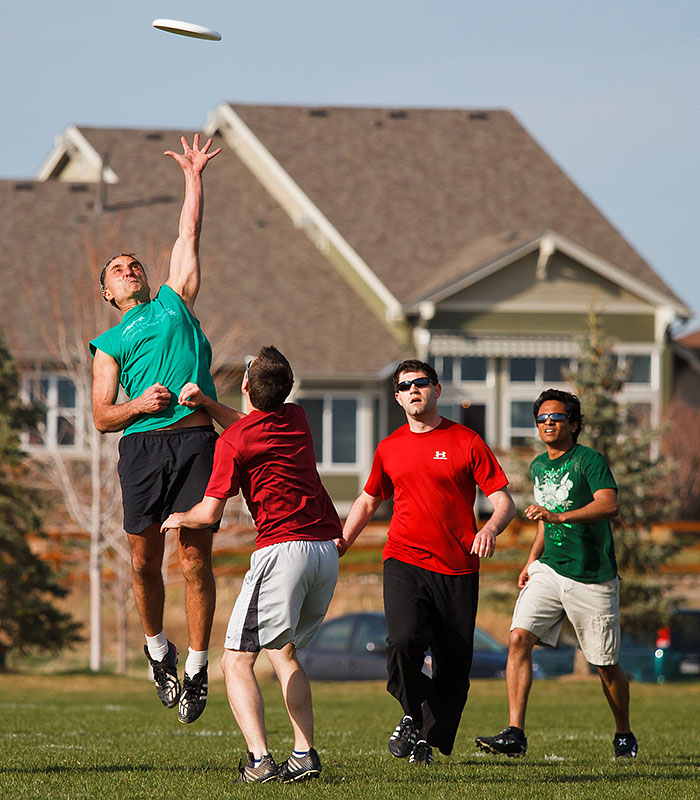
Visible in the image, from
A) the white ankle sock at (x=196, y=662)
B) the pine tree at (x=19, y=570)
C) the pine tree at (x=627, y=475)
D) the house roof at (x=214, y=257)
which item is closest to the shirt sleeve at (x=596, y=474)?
the white ankle sock at (x=196, y=662)

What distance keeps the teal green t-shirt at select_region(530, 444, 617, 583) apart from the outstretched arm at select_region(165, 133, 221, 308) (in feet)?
9.25

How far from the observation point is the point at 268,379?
7754 mm

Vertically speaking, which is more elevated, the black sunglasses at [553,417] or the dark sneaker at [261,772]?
the black sunglasses at [553,417]

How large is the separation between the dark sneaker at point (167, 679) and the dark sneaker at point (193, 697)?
189mm

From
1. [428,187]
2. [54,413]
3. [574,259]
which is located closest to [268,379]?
[54,413]

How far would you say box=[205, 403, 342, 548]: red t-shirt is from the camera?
7758mm

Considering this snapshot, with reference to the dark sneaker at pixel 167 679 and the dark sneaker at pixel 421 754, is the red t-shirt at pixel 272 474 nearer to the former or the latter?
the dark sneaker at pixel 167 679

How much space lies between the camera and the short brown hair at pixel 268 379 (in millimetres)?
7727

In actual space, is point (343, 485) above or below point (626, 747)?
above

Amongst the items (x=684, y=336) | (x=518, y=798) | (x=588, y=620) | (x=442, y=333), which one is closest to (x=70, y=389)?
(x=442, y=333)

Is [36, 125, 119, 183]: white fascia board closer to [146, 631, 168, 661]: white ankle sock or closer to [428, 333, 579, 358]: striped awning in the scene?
[428, 333, 579, 358]: striped awning

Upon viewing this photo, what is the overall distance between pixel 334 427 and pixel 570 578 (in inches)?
1024

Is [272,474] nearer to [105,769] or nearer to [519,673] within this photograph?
[105,769]

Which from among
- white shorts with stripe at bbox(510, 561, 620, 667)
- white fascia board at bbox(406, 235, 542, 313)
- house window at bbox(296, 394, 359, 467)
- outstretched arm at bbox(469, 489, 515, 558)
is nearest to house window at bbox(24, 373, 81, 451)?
house window at bbox(296, 394, 359, 467)
